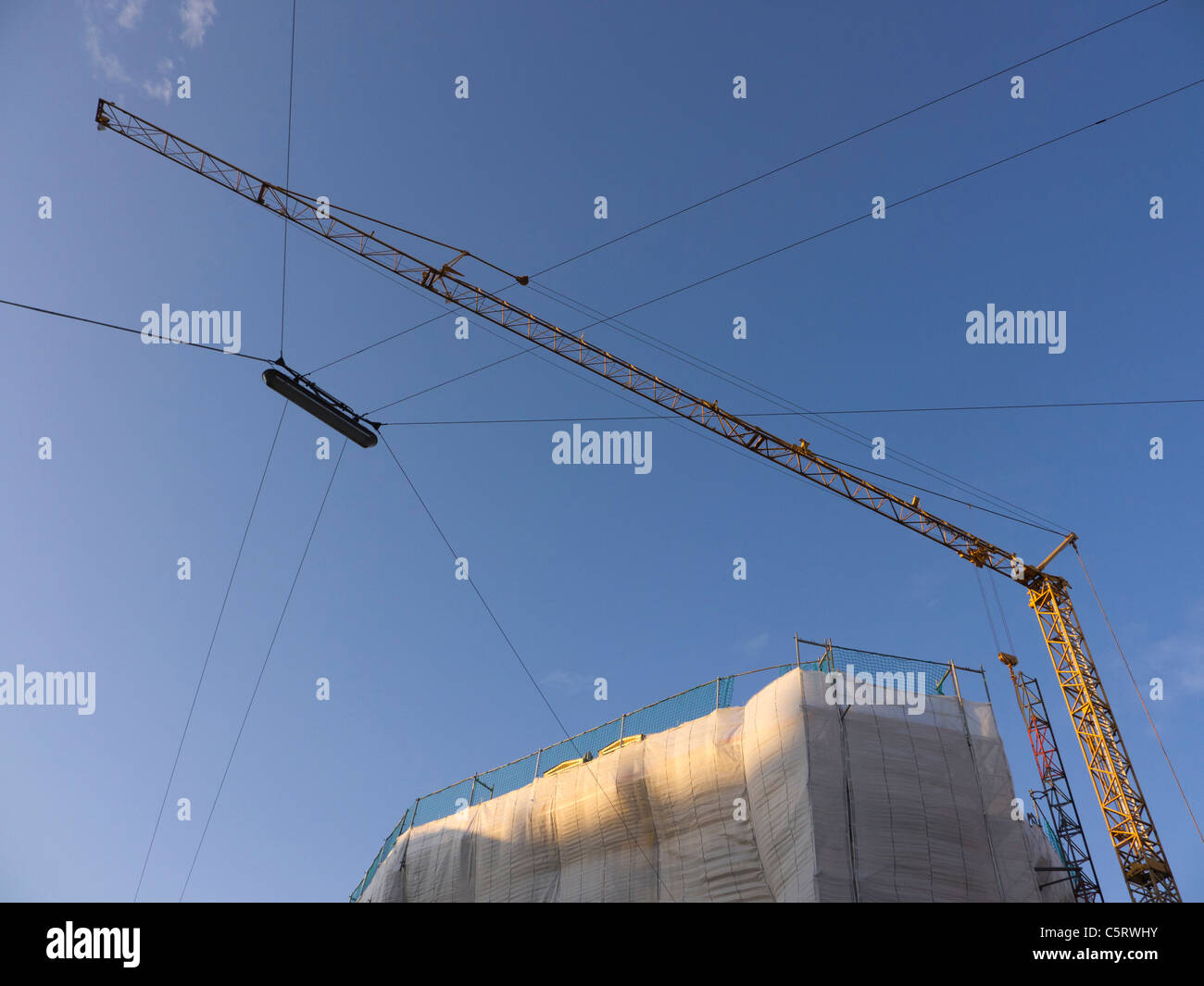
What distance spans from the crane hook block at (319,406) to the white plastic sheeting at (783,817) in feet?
46.9

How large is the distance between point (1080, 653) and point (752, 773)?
28.8m

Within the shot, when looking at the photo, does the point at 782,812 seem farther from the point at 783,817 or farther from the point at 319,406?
the point at 319,406

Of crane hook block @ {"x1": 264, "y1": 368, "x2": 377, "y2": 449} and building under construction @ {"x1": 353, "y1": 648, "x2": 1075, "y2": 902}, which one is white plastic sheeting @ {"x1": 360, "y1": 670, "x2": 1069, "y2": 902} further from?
crane hook block @ {"x1": 264, "y1": 368, "x2": 377, "y2": 449}

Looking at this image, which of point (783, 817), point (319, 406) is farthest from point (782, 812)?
point (319, 406)

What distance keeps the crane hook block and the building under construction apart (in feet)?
46.8

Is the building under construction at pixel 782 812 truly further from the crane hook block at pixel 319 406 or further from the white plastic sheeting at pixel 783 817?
the crane hook block at pixel 319 406

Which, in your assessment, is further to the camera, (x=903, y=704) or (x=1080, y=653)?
(x=1080, y=653)

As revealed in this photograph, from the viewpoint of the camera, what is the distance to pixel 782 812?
91.6ft

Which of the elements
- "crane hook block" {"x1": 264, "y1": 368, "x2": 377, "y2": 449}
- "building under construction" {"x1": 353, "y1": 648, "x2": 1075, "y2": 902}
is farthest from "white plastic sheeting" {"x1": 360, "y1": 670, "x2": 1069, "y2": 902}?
"crane hook block" {"x1": 264, "y1": 368, "x2": 377, "y2": 449}
